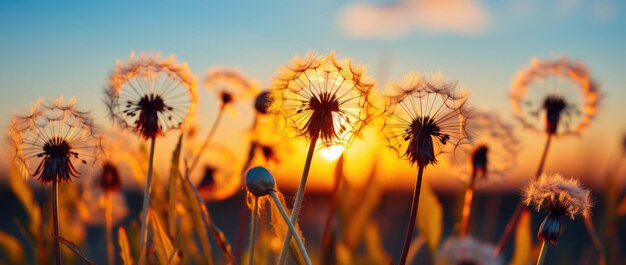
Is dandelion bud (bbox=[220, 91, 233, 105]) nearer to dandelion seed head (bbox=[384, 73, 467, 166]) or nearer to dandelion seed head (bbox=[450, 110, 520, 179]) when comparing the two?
dandelion seed head (bbox=[450, 110, 520, 179])

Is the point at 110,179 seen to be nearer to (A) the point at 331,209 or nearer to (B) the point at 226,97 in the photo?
(B) the point at 226,97

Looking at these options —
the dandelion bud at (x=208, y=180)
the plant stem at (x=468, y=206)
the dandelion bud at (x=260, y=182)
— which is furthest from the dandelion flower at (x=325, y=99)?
the dandelion bud at (x=208, y=180)

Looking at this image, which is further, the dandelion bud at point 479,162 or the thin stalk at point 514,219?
the dandelion bud at point 479,162

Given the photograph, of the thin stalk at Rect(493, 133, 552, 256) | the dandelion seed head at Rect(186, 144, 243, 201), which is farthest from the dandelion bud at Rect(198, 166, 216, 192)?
the thin stalk at Rect(493, 133, 552, 256)

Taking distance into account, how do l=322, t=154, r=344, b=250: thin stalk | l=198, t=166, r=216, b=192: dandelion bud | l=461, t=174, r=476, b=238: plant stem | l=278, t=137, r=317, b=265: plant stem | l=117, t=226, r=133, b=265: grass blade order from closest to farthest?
l=278, t=137, r=317, b=265: plant stem, l=117, t=226, r=133, b=265: grass blade, l=322, t=154, r=344, b=250: thin stalk, l=461, t=174, r=476, b=238: plant stem, l=198, t=166, r=216, b=192: dandelion bud

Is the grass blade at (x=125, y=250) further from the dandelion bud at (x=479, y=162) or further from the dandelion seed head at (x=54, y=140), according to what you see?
the dandelion bud at (x=479, y=162)

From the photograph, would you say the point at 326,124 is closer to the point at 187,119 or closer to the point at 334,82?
the point at 334,82
